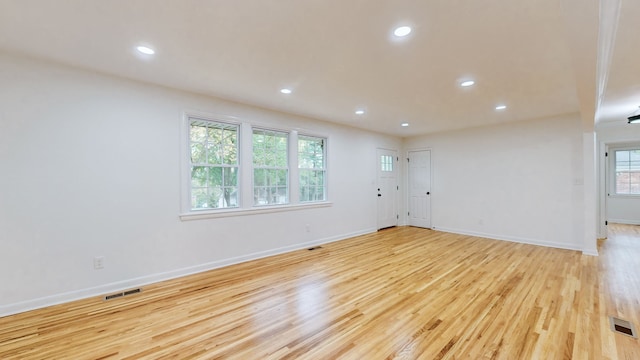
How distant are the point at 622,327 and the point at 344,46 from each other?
11.1ft

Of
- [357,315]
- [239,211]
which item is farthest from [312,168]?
[357,315]

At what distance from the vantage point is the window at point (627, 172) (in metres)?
7.17

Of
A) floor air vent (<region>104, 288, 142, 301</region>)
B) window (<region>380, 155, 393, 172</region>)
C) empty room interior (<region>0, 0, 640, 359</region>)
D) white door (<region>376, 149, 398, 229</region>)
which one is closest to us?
empty room interior (<region>0, 0, 640, 359</region>)

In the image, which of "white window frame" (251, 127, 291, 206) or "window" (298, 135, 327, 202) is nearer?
"white window frame" (251, 127, 291, 206)

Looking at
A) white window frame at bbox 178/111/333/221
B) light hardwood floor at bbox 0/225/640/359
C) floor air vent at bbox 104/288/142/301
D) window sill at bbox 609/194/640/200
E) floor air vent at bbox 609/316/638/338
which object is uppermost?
white window frame at bbox 178/111/333/221

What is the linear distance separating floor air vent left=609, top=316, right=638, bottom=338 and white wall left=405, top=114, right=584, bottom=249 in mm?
3001

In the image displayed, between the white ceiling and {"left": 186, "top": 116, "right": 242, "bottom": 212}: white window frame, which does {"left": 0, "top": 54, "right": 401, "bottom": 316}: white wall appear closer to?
{"left": 186, "top": 116, "right": 242, "bottom": 212}: white window frame

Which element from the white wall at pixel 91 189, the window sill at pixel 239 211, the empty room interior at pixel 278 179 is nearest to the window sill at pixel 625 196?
the empty room interior at pixel 278 179

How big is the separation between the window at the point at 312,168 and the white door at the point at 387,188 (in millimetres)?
1800

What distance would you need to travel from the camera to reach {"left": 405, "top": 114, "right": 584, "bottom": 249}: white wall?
4902mm

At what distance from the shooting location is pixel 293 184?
4.89 m

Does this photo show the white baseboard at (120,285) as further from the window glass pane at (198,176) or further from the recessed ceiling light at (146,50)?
the recessed ceiling light at (146,50)

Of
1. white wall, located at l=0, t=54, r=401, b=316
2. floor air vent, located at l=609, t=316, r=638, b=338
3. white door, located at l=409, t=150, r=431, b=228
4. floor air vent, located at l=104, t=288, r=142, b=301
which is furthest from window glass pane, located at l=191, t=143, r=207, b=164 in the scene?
white door, located at l=409, t=150, r=431, b=228

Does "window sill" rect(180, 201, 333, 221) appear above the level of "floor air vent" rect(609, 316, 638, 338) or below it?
above
